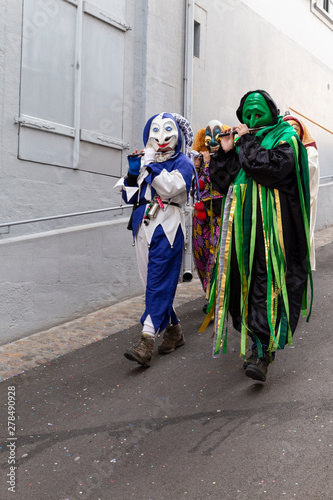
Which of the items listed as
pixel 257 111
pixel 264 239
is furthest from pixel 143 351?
pixel 257 111

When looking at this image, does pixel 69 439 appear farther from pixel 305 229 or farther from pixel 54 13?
pixel 54 13

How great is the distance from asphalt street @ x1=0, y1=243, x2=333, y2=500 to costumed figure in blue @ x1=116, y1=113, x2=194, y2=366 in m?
0.36

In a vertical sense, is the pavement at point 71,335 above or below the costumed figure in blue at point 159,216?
below

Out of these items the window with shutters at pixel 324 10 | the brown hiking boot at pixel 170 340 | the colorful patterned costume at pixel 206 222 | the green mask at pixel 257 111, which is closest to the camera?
the green mask at pixel 257 111

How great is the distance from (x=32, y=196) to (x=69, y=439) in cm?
309

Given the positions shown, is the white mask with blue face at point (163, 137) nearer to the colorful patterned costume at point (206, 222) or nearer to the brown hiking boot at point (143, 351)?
Answer: the colorful patterned costume at point (206, 222)

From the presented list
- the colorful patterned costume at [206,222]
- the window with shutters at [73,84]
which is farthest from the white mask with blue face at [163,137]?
the window with shutters at [73,84]

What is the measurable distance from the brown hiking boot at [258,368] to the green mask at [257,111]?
1.60 metres

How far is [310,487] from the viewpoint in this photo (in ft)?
8.46

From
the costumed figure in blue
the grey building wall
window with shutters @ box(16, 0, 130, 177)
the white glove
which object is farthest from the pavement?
the white glove

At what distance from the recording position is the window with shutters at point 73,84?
5.83 metres

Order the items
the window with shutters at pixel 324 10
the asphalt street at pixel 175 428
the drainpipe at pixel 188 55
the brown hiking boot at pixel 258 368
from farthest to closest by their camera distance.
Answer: the window with shutters at pixel 324 10
the drainpipe at pixel 188 55
the brown hiking boot at pixel 258 368
the asphalt street at pixel 175 428

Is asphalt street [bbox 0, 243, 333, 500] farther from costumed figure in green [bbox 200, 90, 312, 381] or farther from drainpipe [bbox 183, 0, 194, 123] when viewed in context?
drainpipe [bbox 183, 0, 194, 123]

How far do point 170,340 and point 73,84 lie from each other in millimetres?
3267
